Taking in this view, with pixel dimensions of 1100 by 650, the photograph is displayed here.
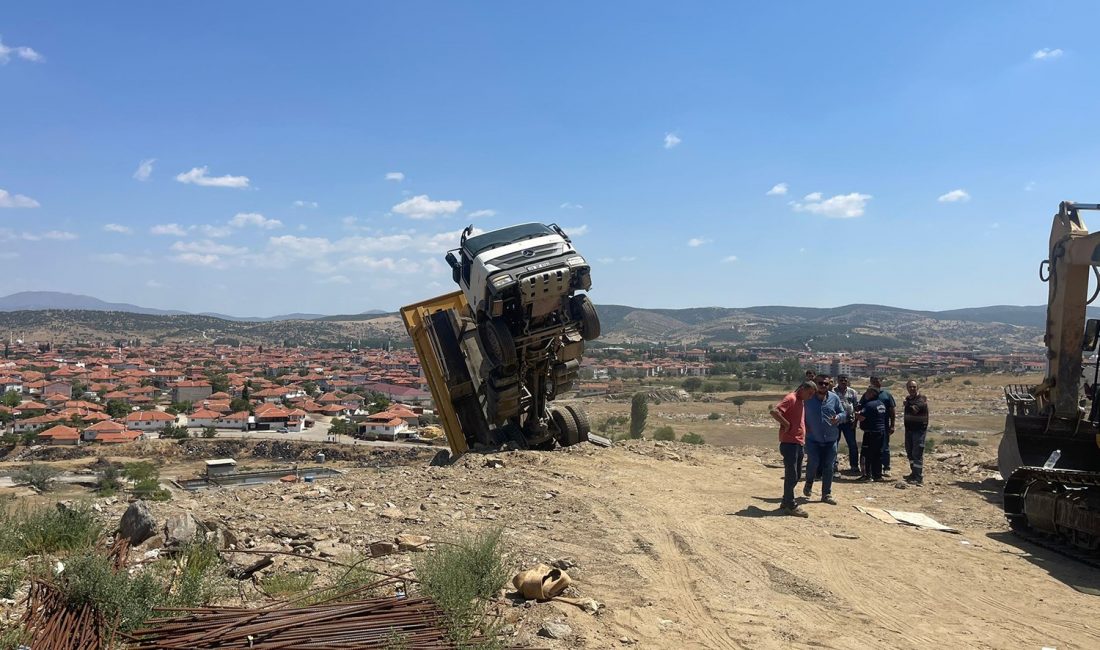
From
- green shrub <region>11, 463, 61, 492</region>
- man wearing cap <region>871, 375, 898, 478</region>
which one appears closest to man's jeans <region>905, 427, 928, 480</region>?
man wearing cap <region>871, 375, 898, 478</region>

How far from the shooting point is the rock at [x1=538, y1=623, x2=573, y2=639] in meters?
5.25

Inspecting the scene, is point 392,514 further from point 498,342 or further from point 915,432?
point 915,432

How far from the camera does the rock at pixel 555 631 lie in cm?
525

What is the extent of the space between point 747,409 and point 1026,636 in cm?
4392

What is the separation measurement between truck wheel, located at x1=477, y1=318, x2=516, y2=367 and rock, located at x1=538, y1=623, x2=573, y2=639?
24.0 feet

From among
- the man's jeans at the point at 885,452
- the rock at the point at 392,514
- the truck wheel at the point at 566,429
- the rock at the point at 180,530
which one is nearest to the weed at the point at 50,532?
the rock at the point at 180,530

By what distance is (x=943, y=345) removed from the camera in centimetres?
17300

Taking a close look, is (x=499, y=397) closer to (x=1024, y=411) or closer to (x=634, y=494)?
(x=634, y=494)

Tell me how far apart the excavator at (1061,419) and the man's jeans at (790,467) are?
7.85 ft

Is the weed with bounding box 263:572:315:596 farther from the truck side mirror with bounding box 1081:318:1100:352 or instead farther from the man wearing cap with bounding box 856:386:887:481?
the truck side mirror with bounding box 1081:318:1100:352

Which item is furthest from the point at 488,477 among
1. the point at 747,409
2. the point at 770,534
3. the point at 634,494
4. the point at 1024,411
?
the point at 747,409

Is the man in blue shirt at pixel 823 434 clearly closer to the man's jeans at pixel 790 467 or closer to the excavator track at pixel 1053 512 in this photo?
the man's jeans at pixel 790 467

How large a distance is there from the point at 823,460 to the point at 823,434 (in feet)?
1.24

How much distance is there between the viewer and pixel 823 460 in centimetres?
1035
